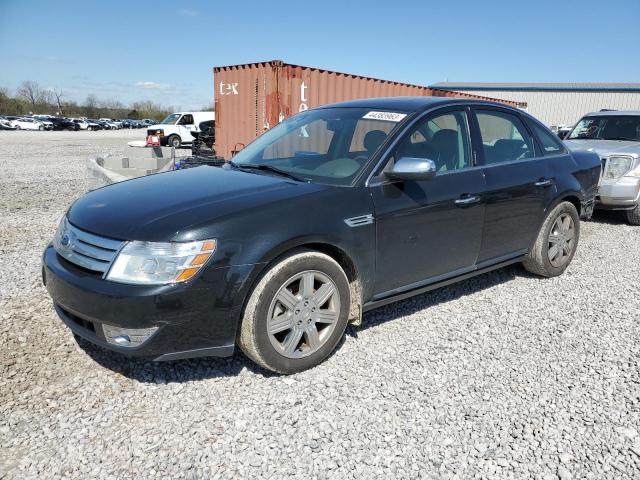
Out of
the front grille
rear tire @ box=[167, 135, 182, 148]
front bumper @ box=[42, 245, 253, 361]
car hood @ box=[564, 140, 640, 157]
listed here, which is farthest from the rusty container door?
rear tire @ box=[167, 135, 182, 148]

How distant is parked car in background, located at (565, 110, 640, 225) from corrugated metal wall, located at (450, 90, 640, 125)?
41254 millimetres

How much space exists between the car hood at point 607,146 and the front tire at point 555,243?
2982mm

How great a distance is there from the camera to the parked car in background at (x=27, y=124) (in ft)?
153

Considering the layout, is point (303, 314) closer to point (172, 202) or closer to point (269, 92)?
point (172, 202)

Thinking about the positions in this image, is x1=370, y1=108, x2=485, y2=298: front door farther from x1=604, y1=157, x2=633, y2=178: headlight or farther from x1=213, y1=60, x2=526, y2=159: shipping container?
x1=213, y1=60, x2=526, y2=159: shipping container

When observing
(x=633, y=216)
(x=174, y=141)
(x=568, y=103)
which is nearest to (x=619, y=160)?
(x=633, y=216)

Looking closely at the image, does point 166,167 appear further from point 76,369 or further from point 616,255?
point 616,255

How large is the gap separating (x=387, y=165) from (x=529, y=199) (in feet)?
5.55

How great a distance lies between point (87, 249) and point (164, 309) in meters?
0.61

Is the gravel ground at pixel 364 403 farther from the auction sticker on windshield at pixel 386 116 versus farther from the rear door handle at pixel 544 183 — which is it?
the auction sticker on windshield at pixel 386 116

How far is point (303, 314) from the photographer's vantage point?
115 inches

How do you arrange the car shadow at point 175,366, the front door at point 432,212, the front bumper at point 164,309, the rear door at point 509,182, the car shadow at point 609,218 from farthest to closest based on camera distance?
the car shadow at point 609,218, the rear door at point 509,182, the front door at point 432,212, the car shadow at point 175,366, the front bumper at point 164,309

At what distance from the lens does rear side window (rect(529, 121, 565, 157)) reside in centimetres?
462

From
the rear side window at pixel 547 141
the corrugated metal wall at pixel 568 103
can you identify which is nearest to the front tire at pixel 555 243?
the rear side window at pixel 547 141
